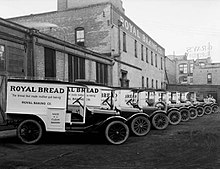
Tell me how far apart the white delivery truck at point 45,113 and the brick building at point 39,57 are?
14.5 ft

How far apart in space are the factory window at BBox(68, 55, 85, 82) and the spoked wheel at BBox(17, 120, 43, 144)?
31.1 feet

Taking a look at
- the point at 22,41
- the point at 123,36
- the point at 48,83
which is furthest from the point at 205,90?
the point at 48,83

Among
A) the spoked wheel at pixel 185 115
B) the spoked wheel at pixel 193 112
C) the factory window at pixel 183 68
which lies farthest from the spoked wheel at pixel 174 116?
the factory window at pixel 183 68

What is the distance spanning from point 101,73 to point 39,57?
7769 mm

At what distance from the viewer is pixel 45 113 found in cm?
916

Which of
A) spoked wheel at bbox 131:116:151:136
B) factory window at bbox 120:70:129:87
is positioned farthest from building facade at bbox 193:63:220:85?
spoked wheel at bbox 131:116:151:136

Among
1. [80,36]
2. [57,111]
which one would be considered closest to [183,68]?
[80,36]

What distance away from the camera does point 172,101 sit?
59.1ft

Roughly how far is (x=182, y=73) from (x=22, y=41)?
5913 centimetres

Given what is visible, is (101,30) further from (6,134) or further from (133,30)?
(6,134)

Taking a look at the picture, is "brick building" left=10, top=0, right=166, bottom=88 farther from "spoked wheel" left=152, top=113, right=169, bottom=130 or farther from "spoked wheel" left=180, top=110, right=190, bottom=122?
"spoked wheel" left=152, top=113, right=169, bottom=130

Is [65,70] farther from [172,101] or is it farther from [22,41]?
[172,101]

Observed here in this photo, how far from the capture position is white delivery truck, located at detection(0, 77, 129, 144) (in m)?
9.12

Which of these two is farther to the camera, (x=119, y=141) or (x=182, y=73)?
(x=182, y=73)
